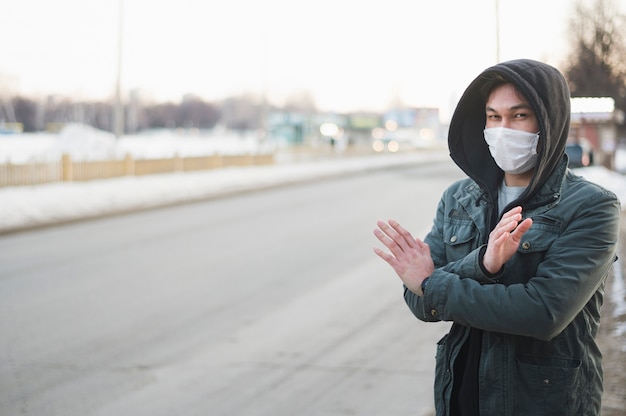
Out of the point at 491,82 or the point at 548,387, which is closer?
the point at 548,387

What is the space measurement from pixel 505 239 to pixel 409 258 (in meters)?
0.37

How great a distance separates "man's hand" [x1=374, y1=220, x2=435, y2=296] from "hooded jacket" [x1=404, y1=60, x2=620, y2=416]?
0.05 metres

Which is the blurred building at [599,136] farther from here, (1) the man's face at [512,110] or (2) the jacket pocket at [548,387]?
(2) the jacket pocket at [548,387]

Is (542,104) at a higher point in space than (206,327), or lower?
higher

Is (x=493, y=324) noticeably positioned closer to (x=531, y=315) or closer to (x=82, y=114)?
(x=531, y=315)

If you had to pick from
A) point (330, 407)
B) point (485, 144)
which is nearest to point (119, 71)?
point (330, 407)

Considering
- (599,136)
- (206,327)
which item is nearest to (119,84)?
(599,136)

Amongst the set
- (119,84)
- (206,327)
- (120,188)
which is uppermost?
(119,84)

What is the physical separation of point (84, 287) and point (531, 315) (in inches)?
352

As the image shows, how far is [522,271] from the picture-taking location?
2439 millimetres

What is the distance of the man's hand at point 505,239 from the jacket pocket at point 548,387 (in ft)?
1.07

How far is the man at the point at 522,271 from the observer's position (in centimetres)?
232

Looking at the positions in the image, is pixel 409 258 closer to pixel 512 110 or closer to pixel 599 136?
pixel 512 110

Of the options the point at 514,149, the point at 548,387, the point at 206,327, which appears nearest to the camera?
the point at 548,387
